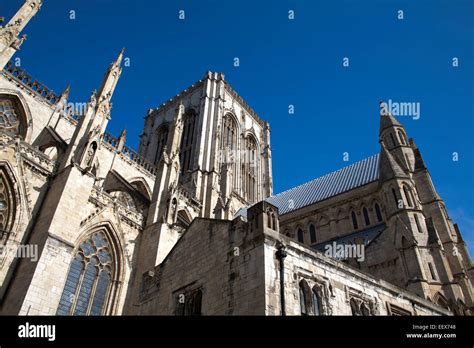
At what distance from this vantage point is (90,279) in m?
16.4

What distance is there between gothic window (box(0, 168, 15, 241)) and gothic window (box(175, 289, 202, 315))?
773cm

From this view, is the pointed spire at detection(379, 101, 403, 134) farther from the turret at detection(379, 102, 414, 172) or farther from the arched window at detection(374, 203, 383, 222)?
the arched window at detection(374, 203, 383, 222)

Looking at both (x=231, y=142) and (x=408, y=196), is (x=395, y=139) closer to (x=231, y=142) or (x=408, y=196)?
(x=408, y=196)

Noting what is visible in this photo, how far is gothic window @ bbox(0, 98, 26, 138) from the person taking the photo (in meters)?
20.6

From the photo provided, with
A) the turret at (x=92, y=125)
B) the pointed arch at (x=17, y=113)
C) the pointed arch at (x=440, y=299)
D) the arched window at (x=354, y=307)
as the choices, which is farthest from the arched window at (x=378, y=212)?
the pointed arch at (x=17, y=113)

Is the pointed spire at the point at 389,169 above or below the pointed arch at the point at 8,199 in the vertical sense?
above

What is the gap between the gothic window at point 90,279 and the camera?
15336mm

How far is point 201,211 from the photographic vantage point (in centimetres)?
3117

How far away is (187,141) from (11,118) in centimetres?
2282

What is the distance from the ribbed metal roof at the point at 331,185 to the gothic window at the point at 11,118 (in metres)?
20.8

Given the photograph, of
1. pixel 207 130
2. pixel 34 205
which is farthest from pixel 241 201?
pixel 34 205

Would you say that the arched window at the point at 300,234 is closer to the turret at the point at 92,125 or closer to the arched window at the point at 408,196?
the arched window at the point at 408,196

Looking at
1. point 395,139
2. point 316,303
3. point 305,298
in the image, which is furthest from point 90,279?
point 395,139
